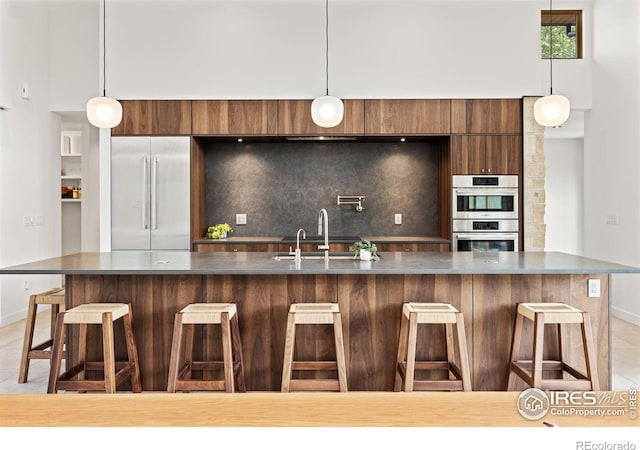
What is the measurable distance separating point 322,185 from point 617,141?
3307 millimetres

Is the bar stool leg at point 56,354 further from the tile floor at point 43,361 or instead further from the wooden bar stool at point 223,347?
the tile floor at point 43,361

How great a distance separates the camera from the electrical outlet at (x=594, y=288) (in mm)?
3135

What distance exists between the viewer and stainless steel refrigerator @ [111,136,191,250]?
5.39m

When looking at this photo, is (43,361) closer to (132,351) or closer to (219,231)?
(132,351)

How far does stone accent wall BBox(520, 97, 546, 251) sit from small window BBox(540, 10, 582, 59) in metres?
0.89

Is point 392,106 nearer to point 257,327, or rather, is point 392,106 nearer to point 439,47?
point 439,47

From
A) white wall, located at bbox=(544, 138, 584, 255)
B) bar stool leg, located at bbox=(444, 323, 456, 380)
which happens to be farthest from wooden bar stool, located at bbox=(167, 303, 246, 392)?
white wall, located at bbox=(544, 138, 584, 255)

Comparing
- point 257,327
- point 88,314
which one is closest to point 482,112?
point 257,327

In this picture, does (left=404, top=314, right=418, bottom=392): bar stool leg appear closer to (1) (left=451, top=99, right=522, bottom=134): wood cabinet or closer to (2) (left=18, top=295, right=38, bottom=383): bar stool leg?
(2) (left=18, top=295, right=38, bottom=383): bar stool leg

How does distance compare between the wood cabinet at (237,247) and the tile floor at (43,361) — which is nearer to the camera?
the tile floor at (43,361)

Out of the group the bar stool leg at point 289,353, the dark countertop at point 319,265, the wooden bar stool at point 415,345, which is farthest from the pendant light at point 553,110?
the bar stool leg at point 289,353

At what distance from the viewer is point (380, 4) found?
541 centimetres

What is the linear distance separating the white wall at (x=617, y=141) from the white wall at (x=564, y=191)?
2.32 meters

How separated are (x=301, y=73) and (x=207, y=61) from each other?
A: 3.38 feet
